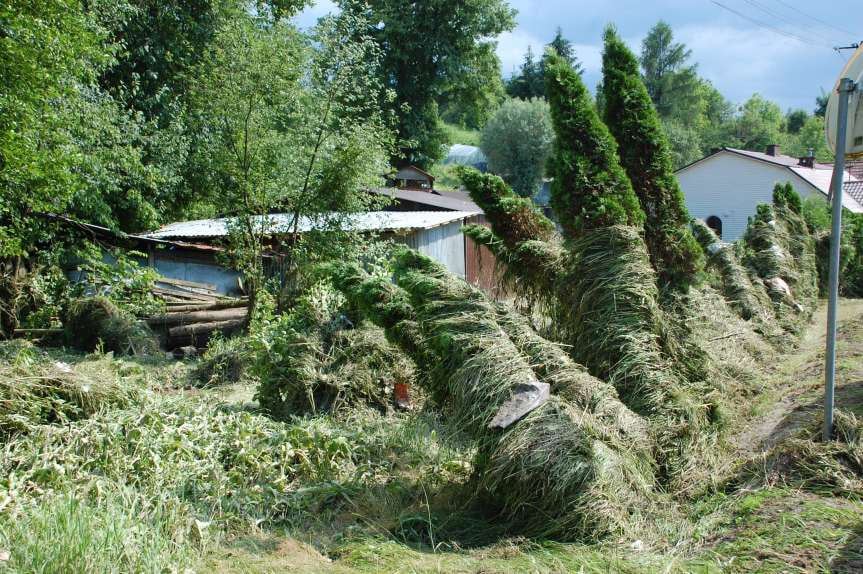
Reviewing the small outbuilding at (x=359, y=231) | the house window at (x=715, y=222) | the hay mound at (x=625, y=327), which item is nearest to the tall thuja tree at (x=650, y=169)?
the hay mound at (x=625, y=327)

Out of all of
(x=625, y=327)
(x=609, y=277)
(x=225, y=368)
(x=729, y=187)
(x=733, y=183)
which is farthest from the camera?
(x=729, y=187)

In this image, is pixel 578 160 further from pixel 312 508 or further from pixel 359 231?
pixel 359 231

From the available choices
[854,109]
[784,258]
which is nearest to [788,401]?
[854,109]

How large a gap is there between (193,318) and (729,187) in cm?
3179

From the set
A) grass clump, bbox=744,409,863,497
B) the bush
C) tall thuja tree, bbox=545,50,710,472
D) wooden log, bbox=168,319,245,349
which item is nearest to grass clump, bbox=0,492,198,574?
tall thuja tree, bbox=545,50,710,472

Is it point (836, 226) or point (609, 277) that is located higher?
point (836, 226)

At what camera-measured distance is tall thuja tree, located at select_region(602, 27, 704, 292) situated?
7.16 m

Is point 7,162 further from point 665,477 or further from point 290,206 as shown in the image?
point 665,477

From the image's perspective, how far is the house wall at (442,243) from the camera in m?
15.5

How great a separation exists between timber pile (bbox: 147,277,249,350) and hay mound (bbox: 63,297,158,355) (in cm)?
45

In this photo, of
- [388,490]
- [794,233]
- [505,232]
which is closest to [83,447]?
[388,490]

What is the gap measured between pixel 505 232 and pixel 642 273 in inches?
54.9

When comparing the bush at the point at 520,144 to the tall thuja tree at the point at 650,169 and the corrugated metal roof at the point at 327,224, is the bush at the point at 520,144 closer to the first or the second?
the corrugated metal roof at the point at 327,224

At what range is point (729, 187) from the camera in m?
35.7
